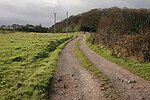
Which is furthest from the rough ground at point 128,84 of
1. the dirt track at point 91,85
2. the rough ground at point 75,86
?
the rough ground at point 75,86

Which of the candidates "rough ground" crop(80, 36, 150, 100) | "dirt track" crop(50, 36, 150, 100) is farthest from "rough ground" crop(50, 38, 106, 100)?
"rough ground" crop(80, 36, 150, 100)

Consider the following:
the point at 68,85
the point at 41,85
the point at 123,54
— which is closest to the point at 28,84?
the point at 41,85

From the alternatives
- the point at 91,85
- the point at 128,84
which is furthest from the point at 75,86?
the point at 128,84

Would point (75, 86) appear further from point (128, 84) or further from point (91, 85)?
point (128, 84)

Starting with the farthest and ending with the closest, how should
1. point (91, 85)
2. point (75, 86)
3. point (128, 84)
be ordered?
point (128, 84) → point (75, 86) → point (91, 85)

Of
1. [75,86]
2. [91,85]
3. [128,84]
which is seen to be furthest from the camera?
[128,84]

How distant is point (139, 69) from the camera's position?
16578 mm

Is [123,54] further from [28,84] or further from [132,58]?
[28,84]

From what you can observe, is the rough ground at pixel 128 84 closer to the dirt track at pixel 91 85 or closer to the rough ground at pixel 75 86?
the dirt track at pixel 91 85

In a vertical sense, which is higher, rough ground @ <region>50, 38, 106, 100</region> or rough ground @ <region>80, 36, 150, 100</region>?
rough ground @ <region>80, 36, 150, 100</region>

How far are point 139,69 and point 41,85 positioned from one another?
6399 millimetres

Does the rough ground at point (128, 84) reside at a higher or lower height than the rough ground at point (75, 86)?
higher

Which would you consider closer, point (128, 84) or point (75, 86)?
point (75, 86)

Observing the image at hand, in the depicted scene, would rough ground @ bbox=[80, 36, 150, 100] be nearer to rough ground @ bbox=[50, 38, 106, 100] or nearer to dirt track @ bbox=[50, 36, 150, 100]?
dirt track @ bbox=[50, 36, 150, 100]
